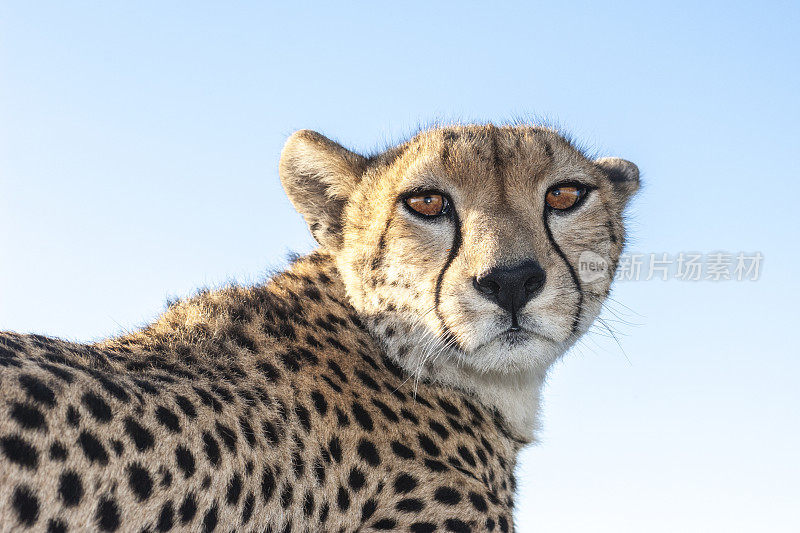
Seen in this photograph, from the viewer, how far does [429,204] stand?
144 inches

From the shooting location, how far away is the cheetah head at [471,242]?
3.32 meters

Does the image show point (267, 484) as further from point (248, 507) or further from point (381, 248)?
point (381, 248)

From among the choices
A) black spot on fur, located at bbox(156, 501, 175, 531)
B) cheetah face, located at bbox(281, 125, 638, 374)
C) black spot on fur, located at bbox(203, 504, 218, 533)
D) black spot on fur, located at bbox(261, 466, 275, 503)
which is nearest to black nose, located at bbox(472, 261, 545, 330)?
→ cheetah face, located at bbox(281, 125, 638, 374)

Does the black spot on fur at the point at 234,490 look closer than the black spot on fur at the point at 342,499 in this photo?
Yes

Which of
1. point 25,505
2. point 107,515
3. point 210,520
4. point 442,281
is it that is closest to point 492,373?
point 442,281

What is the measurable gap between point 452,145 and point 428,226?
44 cm

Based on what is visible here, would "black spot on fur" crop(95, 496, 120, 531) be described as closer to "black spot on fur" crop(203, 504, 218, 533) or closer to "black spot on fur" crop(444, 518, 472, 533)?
"black spot on fur" crop(203, 504, 218, 533)

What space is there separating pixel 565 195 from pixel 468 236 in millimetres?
610

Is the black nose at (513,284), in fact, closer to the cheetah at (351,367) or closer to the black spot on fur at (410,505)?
the cheetah at (351,367)

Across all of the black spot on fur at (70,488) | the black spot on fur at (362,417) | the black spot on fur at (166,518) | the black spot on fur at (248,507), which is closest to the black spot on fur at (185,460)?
the black spot on fur at (166,518)

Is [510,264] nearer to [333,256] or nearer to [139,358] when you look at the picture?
[333,256]

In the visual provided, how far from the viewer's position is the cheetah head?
3324 mm

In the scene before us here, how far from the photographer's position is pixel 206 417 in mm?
2895

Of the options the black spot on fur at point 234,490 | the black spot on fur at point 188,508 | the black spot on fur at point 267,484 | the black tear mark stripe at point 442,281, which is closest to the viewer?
the black spot on fur at point 188,508
